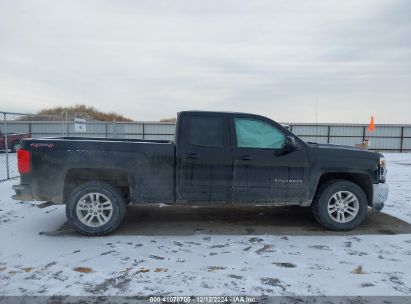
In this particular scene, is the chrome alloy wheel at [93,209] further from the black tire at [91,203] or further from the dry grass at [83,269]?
the dry grass at [83,269]

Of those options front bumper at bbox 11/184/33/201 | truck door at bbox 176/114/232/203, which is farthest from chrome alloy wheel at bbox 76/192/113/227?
truck door at bbox 176/114/232/203

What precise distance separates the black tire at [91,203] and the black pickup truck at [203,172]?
0.01m

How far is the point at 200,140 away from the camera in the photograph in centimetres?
534

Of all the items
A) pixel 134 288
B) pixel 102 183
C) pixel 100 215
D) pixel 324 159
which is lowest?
pixel 134 288

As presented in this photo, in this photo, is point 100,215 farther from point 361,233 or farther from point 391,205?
point 391,205

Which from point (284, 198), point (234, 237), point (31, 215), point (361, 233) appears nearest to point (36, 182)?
point (31, 215)

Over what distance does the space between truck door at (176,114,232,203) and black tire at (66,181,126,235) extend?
88 centimetres

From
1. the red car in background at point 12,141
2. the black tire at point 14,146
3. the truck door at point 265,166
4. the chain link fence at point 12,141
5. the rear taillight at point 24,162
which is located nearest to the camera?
the rear taillight at point 24,162

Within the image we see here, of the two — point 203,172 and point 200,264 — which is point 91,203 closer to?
point 203,172

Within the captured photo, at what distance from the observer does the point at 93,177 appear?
5.26 metres

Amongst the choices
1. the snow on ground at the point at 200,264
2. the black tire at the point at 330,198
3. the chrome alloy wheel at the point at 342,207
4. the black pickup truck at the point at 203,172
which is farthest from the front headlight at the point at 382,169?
the snow on ground at the point at 200,264

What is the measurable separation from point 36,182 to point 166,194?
5.99 feet

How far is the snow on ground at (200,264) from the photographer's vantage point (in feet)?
11.6

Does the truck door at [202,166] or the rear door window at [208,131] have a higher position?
the rear door window at [208,131]
